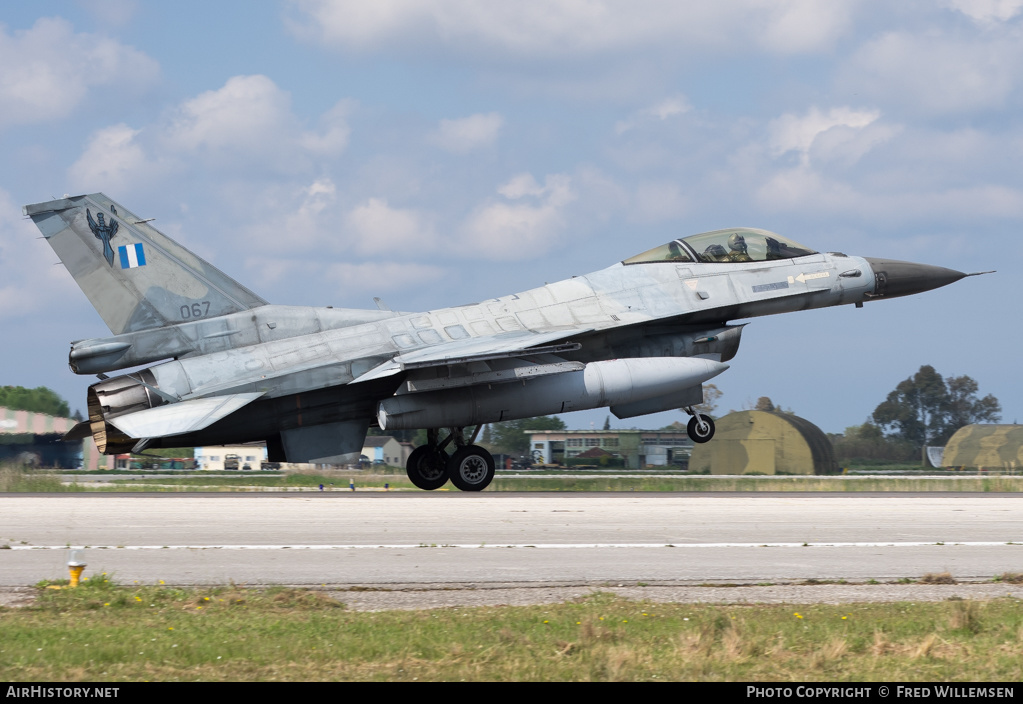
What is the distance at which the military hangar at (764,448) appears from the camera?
3944 cm

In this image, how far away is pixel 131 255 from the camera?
19078mm

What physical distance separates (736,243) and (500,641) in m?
16.6

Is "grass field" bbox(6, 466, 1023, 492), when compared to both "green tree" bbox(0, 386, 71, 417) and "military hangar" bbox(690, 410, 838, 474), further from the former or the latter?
"military hangar" bbox(690, 410, 838, 474)

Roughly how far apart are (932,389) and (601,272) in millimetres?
49348

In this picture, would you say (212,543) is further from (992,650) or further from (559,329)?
(559,329)

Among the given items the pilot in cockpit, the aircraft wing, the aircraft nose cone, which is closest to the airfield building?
the aircraft wing

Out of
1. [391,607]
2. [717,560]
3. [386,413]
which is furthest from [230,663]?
[386,413]

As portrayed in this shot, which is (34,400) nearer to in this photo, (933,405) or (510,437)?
(510,437)

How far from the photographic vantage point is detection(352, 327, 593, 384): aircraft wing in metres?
18.0

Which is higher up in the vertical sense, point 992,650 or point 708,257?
point 708,257

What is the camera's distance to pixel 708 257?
21.1 metres

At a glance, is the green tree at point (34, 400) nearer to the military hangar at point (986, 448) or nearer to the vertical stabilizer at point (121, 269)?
the vertical stabilizer at point (121, 269)

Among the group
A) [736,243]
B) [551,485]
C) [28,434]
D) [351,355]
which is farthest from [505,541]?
[28,434]

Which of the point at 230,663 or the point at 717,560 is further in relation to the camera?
the point at 717,560
